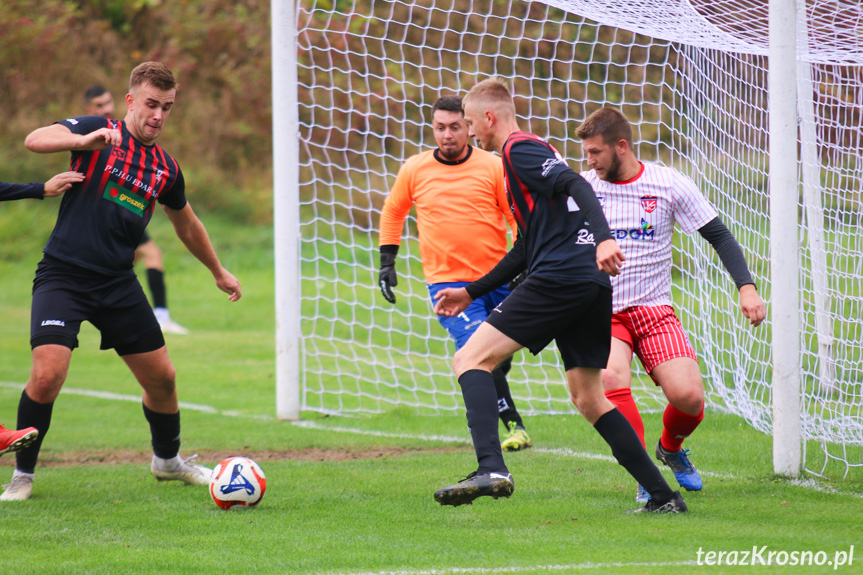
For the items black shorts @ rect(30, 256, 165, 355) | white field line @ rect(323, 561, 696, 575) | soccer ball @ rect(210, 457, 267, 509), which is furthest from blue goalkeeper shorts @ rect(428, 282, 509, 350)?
white field line @ rect(323, 561, 696, 575)

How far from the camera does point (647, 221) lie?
4.53 meters

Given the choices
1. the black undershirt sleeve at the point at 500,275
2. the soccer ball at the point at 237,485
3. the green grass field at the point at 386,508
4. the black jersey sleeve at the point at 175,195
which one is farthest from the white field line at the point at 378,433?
the black jersey sleeve at the point at 175,195

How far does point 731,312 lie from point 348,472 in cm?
322

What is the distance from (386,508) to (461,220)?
2.23 m

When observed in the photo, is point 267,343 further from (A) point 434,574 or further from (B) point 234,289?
(A) point 434,574

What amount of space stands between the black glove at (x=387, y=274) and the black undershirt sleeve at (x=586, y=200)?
8.34ft

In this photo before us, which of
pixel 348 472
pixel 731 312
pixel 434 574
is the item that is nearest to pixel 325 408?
pixel 348 472

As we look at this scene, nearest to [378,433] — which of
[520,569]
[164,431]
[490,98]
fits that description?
[164,431]

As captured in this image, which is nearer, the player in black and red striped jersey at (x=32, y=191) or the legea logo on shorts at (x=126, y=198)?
the player in black and red striped jersey at (x=32, y=191)

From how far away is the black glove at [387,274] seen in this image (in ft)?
20.5

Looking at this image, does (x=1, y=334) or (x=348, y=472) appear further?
(x=1, y=334)

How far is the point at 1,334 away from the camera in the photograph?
1216 centimetres

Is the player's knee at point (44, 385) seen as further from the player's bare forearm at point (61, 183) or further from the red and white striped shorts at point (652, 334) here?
the red and white striped shorts at point (652, 334)

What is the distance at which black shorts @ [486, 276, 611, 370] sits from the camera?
385cm
